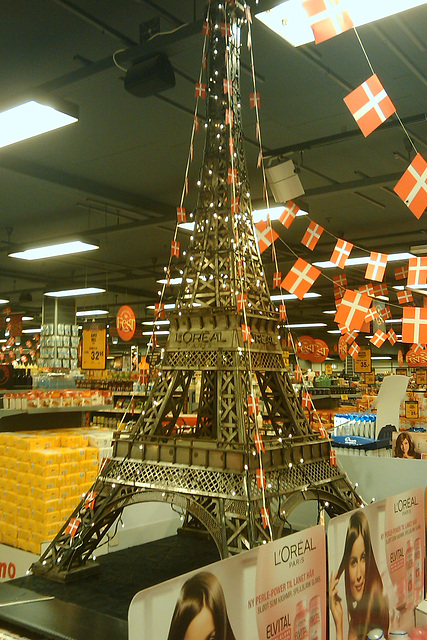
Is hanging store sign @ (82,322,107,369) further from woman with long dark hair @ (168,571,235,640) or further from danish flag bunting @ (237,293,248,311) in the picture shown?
woman with long dark hair @ (168,571,235,640)

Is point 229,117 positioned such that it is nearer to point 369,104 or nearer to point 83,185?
point 369,104

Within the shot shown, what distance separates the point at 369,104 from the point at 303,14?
73 cm

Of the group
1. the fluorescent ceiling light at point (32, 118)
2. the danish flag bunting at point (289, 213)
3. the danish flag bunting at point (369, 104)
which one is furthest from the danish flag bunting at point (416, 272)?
the fluorescent ceiling light at point (32, 118)

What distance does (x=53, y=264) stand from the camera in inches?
574

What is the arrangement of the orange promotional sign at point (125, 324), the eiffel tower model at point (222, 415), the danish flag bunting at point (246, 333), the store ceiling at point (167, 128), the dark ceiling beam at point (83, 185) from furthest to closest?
Result: the orange promotional sign at point (125, 324) < the dark ceiling beam at point (83, 185) < the store ceiling at point (167, 128) < the danish flag bunting at point (246, 333) < the eiffel tower model at point (222, 415)

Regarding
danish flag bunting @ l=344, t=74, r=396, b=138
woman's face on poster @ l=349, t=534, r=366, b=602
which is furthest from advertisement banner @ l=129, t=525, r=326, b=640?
danish flag bunting @ l=344, t=74, r=396, b=138

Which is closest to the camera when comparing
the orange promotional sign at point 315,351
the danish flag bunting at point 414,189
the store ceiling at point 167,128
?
the store ceiling at point 167,128

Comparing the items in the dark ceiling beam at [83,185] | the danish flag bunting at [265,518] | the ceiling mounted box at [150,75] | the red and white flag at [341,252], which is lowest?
the danish flag bunting at [265,518]

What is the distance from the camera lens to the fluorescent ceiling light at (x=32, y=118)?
4.80 m

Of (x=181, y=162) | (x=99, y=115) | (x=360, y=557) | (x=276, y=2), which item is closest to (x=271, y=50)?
(x=276, y=2)

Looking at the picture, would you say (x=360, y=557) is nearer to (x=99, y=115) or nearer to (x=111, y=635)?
(x=111, y=635)

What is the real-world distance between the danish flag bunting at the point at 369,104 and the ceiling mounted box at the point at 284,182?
2544 mm

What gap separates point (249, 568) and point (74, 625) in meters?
1.18

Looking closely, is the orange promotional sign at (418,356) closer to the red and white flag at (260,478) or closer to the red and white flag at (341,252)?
the red and white flag at (341,252)
